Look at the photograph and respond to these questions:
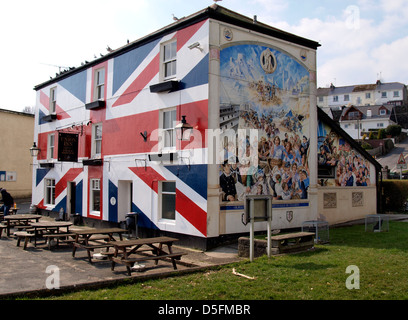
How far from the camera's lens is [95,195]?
61.0ft

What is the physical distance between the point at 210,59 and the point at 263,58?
2.56 m

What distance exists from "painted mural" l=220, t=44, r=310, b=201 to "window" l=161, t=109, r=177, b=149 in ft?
7.41

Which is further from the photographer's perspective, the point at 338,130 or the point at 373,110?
the point at 373,110

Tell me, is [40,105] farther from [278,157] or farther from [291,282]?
[291,282]

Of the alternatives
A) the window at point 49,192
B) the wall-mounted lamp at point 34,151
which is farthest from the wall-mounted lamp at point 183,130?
the wall-mounted lamp at point 34,151

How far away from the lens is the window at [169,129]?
47.0ft

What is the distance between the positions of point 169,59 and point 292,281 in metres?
9.75

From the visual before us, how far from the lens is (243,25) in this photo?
13.6 metres

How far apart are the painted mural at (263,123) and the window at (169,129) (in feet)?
7.41

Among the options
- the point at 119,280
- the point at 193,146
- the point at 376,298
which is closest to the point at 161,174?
the point at 193,146

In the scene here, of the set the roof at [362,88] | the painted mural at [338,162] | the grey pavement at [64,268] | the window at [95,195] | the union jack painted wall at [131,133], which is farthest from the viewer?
the roof at [362,88]

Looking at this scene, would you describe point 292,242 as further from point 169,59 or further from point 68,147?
point 68,147

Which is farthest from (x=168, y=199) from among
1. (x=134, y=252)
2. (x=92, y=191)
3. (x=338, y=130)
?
(x=338, y=130)

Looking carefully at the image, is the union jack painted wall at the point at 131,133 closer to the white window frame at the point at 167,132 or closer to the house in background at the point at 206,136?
the house in background at the point at 206,136
